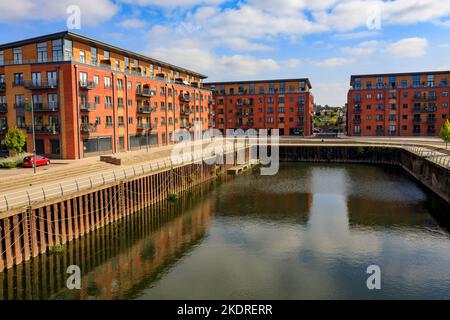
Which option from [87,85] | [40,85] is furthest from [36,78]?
[87,85]

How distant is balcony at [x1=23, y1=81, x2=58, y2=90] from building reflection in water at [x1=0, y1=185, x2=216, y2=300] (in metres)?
24.4

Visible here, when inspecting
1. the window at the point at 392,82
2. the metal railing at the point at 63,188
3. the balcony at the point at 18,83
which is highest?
the window at the point at 392,82

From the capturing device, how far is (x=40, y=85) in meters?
53.0

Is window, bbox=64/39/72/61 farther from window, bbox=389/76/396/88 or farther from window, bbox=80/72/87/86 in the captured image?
window, bbox=389/76/396/88

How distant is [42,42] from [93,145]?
51.2 ft

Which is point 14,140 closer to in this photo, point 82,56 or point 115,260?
point 82,56

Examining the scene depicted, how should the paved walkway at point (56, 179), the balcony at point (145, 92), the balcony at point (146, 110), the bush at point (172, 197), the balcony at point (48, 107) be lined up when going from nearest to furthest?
1. the paved walkway at point (56, 179)
2. the bush at point (172, 197)
3. the balcony at point (48, 107)
4. the balcony at point (145, 92)
5. the balcony at point (146, 110)

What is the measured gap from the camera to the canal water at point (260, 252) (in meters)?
23.2

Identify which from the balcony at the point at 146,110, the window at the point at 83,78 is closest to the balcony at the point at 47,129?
the window at the point at 83,78

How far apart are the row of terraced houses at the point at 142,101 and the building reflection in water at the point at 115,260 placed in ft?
67.7

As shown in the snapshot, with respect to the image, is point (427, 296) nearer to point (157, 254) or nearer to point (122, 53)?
point (157, 254)

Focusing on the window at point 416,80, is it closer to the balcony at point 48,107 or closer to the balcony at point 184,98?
the balcony at point 184,98

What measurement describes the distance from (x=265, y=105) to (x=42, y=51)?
7509 cm

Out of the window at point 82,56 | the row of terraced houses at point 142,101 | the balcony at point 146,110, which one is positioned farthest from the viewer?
the balcony at point 146,110
